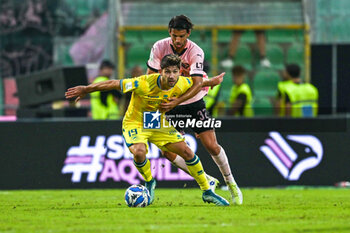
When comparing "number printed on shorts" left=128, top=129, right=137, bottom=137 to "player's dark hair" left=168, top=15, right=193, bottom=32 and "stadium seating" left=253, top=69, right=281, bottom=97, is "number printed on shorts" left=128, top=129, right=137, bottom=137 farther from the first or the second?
"stadium seating" left=253, top=69, right=281, bottom=97

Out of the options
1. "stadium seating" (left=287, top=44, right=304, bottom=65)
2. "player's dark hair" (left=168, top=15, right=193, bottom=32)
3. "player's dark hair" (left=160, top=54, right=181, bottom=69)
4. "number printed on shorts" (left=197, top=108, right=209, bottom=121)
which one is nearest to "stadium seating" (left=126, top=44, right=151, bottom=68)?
"stadium seating" (left=287, top=44, right=304, bottom=65)

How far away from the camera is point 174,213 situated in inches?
412

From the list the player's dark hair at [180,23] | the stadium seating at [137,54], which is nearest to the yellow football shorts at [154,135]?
the player's dark hair at [180,23]

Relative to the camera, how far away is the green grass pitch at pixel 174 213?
8914 mm

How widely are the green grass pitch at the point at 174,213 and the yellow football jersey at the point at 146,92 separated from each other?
115 centimetres

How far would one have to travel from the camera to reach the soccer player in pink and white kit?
1130 centimetres

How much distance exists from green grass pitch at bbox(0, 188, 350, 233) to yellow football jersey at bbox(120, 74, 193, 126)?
1.15 meters

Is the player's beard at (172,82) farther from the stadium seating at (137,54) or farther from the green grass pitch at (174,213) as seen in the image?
the stadium seating at (137,54)

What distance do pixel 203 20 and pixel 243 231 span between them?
14451 millimetres

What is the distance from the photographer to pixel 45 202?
12.6 metres

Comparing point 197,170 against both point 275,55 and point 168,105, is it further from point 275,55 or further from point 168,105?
point 275,55

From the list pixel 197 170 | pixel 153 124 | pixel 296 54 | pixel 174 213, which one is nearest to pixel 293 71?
pixel 197 170

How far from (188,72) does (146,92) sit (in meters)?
→ 0.83

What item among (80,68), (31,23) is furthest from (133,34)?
(80,68)
